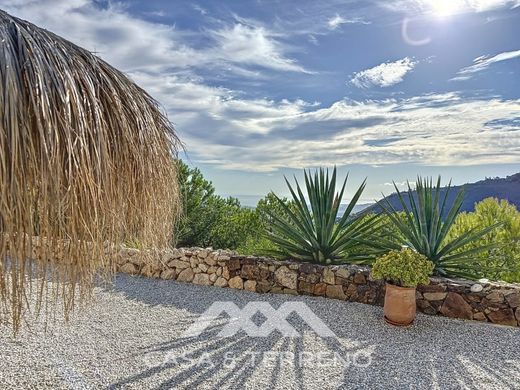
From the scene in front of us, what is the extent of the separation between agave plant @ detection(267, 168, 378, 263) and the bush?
161 cm

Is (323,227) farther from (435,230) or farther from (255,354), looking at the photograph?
(255,354)

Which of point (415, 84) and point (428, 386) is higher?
point (415, 84)

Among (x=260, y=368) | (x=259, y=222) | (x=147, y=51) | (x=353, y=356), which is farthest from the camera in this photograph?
(x=259, y=222)

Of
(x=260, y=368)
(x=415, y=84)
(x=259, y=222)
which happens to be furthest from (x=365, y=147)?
(x=260, y=368)

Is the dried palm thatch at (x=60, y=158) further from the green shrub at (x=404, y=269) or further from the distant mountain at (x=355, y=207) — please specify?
the distant mountain at (x=355, y=207)

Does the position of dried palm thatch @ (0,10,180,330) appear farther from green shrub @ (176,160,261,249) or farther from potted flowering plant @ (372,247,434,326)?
green shrub @ (176,160,261,249)

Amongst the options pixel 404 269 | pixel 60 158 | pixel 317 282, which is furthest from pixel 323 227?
pixel 60 158

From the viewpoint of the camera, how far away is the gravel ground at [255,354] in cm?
319

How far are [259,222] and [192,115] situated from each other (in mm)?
3679

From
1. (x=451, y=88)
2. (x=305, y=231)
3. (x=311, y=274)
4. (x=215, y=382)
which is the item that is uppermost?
(x=451, y=88)

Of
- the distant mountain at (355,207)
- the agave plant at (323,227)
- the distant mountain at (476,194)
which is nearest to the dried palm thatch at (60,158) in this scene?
the agave plant at (323,227)

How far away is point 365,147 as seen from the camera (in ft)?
29.9

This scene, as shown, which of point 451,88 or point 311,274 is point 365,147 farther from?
point 311,274

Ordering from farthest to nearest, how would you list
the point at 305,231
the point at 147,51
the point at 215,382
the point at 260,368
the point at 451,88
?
1. the point at 451,88
2. the point at 305,231
3. the point at 147,51
4. the point at 260,368
5. the point at 215,382
